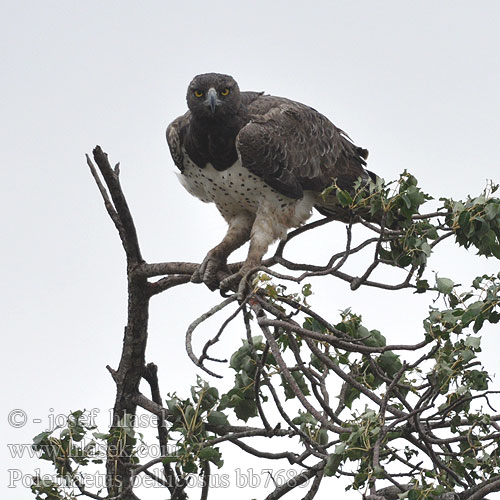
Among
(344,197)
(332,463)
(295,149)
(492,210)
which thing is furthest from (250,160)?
(332,463)

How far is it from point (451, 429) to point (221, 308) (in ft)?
4.26

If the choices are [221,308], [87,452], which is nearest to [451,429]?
[221,308]

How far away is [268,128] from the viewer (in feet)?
22.7

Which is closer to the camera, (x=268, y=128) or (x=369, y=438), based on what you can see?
(x=369, y=438)

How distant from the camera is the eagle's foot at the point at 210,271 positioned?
6211mm

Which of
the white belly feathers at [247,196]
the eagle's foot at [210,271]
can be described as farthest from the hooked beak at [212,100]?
the eagle's foot at [210,271]

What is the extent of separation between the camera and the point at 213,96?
6762 mm

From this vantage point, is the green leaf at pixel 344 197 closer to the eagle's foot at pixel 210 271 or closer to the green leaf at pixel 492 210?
the green leaf at pixel 492 210

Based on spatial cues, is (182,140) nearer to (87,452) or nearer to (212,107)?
(212,107)

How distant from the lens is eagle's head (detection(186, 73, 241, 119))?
679 centimetres

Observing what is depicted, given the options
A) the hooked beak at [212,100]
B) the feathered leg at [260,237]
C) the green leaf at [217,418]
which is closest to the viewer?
the green leaf at [217,418]

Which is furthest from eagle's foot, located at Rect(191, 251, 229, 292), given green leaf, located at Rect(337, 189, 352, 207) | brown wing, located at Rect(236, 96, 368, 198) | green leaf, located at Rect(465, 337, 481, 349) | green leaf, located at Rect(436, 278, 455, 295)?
green leaf, located at Rect(465, 337, 481, 349)

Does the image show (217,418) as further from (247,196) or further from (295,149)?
(295,149)

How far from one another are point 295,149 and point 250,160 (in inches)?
17.9
